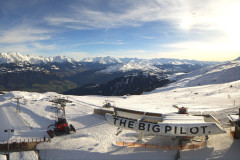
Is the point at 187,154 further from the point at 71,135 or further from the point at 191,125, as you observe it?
the point at 71,135

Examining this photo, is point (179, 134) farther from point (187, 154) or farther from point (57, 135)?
point (57, 135)

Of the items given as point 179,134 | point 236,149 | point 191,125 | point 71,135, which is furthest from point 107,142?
point 236,149

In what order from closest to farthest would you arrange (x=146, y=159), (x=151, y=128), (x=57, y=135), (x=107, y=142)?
(x=146, y=159) → (x=151, y=128) → (x=107, y=142) → (x=57, y=135)

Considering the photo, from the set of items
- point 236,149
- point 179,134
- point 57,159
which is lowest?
point 57,159

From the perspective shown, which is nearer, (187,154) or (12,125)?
(187,154)

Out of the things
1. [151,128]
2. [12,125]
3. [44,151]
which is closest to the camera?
[151,128]

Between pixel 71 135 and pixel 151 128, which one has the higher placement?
pixel 151 128

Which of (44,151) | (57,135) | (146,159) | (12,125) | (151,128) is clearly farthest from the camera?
(12,125)

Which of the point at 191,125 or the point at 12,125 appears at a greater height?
the point at 191,125

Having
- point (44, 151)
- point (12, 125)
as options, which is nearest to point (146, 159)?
point (44, 151)
